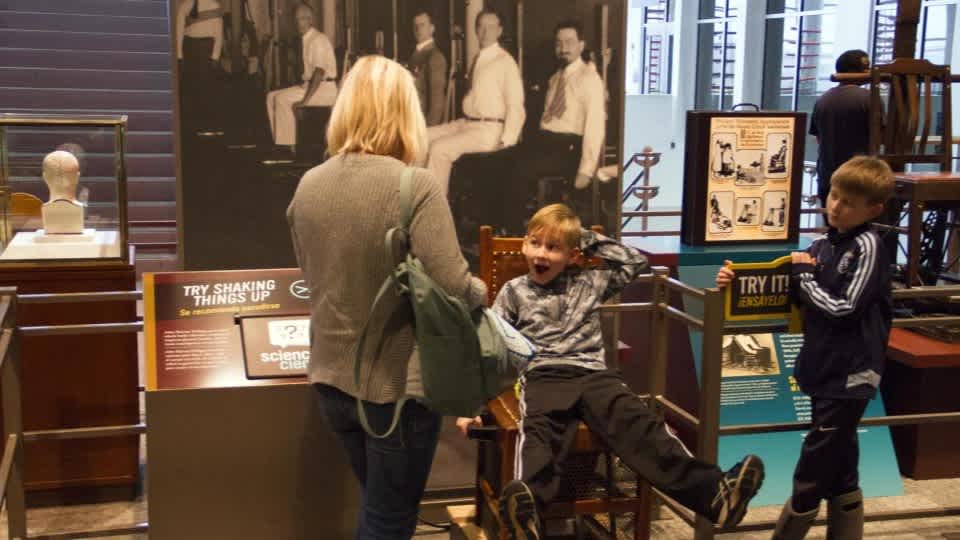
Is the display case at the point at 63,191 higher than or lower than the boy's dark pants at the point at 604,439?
higher

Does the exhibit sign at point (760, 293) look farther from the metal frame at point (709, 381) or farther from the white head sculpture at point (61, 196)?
the white head sculpture at point (61, 196)

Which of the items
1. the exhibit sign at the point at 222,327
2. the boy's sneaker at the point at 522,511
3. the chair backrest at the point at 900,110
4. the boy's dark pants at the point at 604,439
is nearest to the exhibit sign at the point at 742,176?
the chair backrest at the point at 900,110

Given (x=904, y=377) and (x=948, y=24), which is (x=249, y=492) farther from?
(x=948, y=24)

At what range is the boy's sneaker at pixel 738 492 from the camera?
3.24 meters

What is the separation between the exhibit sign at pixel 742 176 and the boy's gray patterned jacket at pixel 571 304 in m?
1.50

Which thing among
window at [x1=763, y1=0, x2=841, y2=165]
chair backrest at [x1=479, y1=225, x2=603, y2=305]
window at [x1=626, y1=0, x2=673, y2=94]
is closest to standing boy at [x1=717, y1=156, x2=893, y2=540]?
chair backrest at [x1=479, y1=225, x2=603, y2=305]

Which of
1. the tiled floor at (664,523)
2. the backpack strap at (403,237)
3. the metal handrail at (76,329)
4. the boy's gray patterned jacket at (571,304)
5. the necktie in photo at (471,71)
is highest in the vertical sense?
the necktie in photo at (471,71)

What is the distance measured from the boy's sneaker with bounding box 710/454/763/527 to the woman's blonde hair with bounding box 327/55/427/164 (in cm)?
146

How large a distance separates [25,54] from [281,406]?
1007 cm

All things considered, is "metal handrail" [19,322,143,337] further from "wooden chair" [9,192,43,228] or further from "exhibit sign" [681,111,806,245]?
"exhibit sign" [681,111,806,245]

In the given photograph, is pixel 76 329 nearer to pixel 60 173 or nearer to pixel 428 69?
pixel 60 173

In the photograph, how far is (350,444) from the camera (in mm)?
2797

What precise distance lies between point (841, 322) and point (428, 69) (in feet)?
6.53

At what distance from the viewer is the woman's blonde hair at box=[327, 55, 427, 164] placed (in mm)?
2576
